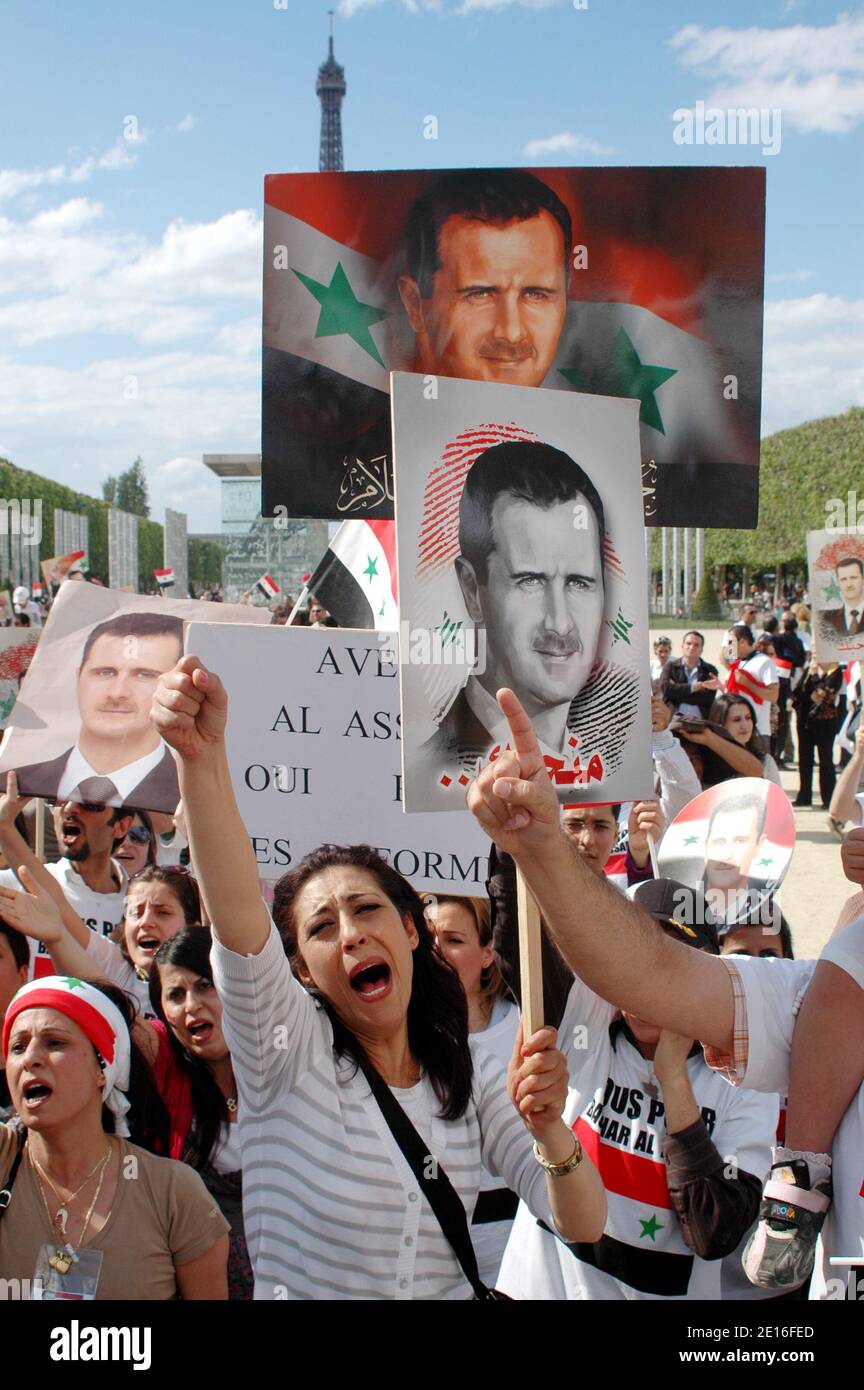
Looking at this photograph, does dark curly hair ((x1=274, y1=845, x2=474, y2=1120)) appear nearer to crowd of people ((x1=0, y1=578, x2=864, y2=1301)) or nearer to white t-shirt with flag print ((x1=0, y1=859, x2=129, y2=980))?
crowd of people ((x1=0, y1=578, x2=864, y2=1301))

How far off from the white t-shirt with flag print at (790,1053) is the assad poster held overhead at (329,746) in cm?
138

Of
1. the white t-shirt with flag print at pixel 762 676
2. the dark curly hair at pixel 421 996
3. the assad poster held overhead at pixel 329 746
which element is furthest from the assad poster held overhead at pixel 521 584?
the white t-shirt with flag print at pixel 762 676

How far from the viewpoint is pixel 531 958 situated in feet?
6.86

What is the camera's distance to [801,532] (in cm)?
4388

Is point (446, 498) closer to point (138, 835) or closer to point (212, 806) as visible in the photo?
point (212, 806)

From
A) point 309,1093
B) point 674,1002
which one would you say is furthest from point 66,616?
point 674,1002

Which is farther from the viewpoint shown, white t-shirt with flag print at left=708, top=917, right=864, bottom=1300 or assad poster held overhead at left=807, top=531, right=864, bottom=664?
assad poster held overhead at left=807, top=531, right=864, bottom=664

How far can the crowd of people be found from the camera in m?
2.09

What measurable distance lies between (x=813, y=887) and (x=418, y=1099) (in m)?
7.34

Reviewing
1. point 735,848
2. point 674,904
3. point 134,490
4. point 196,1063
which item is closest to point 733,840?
point 735,848

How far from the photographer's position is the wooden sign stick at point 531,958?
2082mm

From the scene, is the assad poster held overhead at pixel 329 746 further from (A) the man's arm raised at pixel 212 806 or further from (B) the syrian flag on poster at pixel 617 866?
(B) the syrian flag on poster at pixel 617 866

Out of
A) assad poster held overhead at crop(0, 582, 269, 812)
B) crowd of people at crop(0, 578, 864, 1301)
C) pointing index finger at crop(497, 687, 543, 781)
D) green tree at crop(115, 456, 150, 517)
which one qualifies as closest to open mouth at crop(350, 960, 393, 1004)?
crowd of people at crop(0, 578, 864, 1301)
